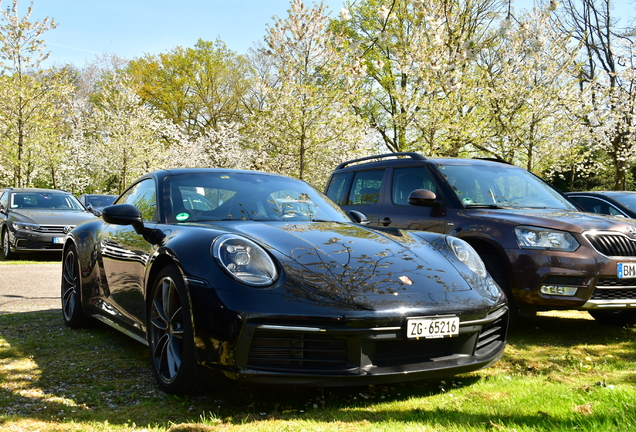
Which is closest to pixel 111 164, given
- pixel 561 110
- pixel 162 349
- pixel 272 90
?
pixel 272 90

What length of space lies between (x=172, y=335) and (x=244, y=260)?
66 centimetres

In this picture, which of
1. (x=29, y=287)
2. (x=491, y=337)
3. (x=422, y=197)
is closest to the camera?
(x=491, y=337)

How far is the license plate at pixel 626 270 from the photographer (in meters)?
5.10

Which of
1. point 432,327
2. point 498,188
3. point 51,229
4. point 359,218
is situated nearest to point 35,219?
point 51,229

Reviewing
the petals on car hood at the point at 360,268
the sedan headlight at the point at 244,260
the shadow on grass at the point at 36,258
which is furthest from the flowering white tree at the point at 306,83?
the sedan headlight at the point at 244,260

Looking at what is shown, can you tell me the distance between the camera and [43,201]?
14.0 m

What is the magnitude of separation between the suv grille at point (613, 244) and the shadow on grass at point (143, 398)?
2.70ft

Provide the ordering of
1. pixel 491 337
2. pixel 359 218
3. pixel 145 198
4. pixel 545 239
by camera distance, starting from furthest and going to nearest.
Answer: pixel 545 239 → pixel 359 218 → pixel 145 198 → pixel 491 337

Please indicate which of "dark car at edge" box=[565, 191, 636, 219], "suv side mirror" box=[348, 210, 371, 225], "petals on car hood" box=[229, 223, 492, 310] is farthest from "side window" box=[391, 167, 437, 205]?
"dark car at edge" box=[565, 191, 636, 219]

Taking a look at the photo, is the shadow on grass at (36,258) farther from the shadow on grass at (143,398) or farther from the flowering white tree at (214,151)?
the flowering white tree at (214,151)

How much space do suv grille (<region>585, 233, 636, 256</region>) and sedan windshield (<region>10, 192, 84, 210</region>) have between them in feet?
39.3

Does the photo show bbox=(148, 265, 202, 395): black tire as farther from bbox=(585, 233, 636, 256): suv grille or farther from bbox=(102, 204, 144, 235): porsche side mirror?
bbox=(585, 233, 636, 256): suv grille

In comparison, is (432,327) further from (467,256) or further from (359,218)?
(359,218)

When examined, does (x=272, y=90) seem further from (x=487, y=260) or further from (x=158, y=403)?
(x=158, y=403)
